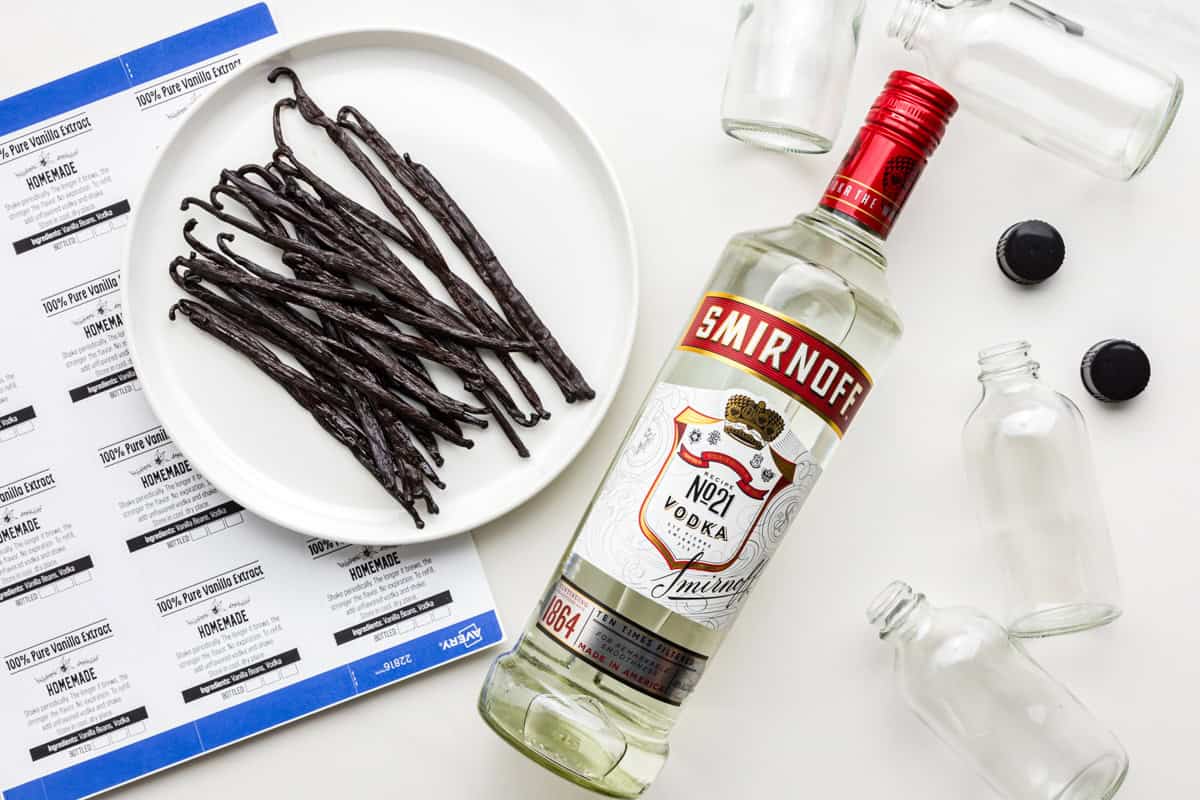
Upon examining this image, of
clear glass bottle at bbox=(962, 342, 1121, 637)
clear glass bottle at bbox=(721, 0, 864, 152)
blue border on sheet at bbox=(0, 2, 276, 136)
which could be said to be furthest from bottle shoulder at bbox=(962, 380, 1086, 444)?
blue border on sheet at bbox=(0, 2, 276, 136)

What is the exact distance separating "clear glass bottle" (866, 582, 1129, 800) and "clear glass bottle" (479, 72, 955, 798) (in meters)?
0.28

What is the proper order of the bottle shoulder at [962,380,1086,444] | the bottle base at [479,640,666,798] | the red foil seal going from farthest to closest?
the bottle shoulder at [962,380,1086,444] < the bottle base at [479,640,666,798] < the red foil seal

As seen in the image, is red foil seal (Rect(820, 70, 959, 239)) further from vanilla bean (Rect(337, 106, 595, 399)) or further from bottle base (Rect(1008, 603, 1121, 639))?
bottle base (Rect(1008, 603, 1121, 639))

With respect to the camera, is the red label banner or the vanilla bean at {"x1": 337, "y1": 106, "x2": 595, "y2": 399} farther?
the vanilla bean at {"x1": 337, "y1": 106, "x2": 595, "y2": 399}

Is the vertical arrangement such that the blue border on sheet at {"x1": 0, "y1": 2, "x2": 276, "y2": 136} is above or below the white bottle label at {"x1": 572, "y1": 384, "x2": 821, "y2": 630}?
above

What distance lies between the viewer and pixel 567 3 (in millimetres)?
1175

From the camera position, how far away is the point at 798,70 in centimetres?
109

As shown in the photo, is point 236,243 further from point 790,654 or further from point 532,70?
point 790,654

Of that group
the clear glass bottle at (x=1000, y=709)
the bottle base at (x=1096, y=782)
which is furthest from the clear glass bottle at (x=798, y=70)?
the bottle base at (x=1096, y=782)

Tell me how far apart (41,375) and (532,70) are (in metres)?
0.71

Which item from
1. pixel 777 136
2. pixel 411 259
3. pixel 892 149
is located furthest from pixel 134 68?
pixel 892 149

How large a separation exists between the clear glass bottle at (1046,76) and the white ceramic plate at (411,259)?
42 centimetres

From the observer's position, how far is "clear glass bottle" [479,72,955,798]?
91 centimetres

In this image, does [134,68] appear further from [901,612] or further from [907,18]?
[901,612]
